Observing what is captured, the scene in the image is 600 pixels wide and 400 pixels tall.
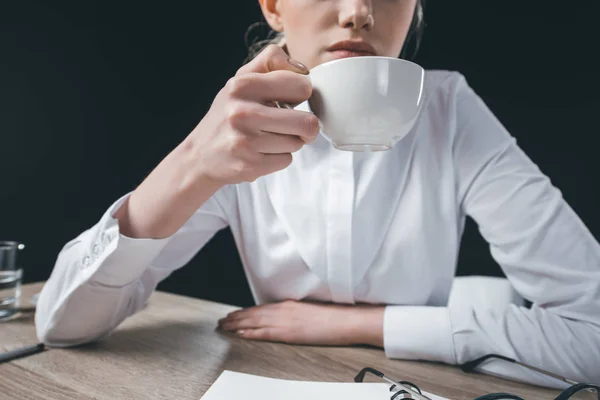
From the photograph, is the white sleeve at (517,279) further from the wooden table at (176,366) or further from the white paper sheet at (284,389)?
the white paper sheet at (284,389)

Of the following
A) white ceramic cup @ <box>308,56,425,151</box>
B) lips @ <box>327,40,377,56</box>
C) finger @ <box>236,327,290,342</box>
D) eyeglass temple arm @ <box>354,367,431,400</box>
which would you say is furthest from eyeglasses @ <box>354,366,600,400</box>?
lips @ <box>327,40,377,56</box>

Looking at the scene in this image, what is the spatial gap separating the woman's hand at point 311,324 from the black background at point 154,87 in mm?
1466

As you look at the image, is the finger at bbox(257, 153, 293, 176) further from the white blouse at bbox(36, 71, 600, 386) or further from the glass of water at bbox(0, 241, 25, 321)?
the glass of water at bbox(0, 241, 25, 321)

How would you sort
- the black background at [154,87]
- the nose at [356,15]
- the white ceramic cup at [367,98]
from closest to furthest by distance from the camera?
1. the white ceramic cup at [367,98]
2. the nose at [356,15]
3. the black background at [154,87]

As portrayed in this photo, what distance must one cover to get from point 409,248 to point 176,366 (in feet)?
1.97

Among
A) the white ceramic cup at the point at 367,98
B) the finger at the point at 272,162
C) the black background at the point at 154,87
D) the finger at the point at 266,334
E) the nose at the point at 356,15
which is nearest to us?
the white ceramic cup at the point at 367,98

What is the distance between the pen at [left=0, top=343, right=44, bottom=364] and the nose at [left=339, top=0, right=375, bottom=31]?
2.65ft

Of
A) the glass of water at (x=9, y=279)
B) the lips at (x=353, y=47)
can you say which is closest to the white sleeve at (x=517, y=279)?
the lips at (x=353, y=47)

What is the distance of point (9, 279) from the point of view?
3.14 ft

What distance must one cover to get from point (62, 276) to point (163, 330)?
24 cm

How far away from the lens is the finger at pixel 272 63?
58 cm

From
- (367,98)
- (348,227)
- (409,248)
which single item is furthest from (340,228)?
(367,98)

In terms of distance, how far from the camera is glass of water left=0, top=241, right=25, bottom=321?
3.07 ft

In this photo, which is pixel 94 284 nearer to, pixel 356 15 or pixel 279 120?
pixel 279 120
